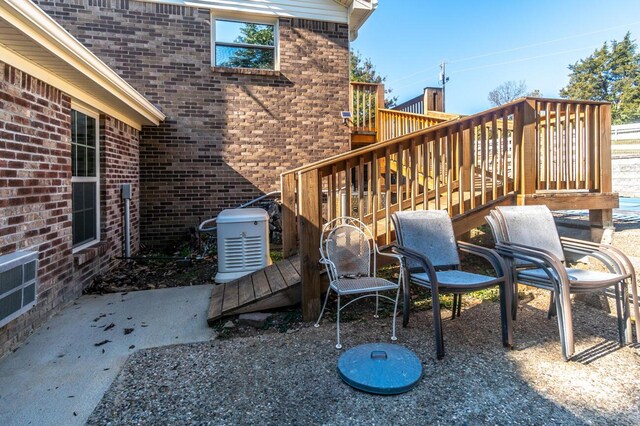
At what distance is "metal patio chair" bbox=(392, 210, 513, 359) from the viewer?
2586 mm

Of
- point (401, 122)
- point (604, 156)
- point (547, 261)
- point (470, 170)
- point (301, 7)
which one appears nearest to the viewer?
point (547, 261)

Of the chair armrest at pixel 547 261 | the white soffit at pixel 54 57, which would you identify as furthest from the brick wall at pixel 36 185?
the chair armrest at pixel 547 261

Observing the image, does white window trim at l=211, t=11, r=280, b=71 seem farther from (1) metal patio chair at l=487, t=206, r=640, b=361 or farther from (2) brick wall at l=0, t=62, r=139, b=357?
(1) metal patio chair at l=487, t=206, r=640, b=361

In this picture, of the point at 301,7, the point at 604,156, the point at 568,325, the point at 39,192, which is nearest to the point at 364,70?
the point at 301,7

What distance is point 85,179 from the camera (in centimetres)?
438

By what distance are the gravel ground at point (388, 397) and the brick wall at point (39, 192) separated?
1311 millimetres

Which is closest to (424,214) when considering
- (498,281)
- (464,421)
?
(498,281)

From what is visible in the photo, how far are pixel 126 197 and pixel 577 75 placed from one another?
1913 inches

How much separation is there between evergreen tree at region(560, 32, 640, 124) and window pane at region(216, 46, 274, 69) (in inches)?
1503

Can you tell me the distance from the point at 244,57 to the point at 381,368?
642 centimetres

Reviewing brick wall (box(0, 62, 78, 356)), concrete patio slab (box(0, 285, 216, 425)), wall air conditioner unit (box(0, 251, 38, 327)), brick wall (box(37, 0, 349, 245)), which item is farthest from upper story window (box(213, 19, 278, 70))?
wall air conditioner unit (box(0, 251, 38, 327))

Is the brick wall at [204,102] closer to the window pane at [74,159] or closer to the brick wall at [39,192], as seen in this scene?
the window pane at [74,159]

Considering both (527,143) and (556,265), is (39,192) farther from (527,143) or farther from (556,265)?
(527,143)

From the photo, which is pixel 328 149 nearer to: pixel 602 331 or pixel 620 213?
pixel 602 331
